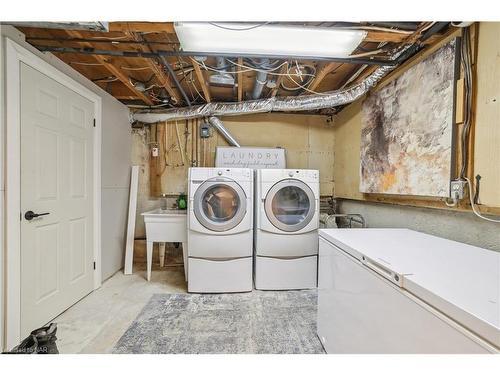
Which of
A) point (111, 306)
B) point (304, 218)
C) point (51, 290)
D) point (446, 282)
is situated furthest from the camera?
point (304, 218)

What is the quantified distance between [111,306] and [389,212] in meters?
2.77

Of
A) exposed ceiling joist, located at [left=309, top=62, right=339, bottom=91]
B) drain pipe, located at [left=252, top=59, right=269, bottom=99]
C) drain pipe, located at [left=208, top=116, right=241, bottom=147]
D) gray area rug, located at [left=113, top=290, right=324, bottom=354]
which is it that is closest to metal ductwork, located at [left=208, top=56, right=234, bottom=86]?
drain pipe, located at [left=252, top=59, right=269, bottom=99]

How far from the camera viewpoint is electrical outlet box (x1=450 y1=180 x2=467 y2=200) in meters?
1.44

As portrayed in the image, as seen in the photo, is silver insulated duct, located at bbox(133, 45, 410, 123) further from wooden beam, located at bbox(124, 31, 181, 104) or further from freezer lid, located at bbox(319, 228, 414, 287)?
freezer lid, located at bbox(319, 228, 414, 287)

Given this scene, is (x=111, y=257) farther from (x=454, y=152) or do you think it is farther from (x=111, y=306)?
(x=454, y=152)

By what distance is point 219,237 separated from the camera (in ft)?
8.43

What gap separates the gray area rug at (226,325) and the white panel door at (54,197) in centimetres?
71

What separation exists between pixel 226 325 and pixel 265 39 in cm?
219

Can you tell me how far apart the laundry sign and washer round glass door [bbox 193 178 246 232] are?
80cm

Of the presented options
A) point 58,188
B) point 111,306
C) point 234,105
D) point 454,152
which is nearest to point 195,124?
point 234,105

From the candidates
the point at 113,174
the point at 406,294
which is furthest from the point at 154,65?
the point at 406,294

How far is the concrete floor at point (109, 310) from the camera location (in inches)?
68.4

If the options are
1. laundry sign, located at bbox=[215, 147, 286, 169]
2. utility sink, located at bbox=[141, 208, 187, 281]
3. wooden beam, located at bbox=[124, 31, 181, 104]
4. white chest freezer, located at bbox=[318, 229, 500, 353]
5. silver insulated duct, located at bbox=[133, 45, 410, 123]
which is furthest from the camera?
laundry sign, located at bbox=[215, 147, 286, 169]

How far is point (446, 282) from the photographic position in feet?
2.60
